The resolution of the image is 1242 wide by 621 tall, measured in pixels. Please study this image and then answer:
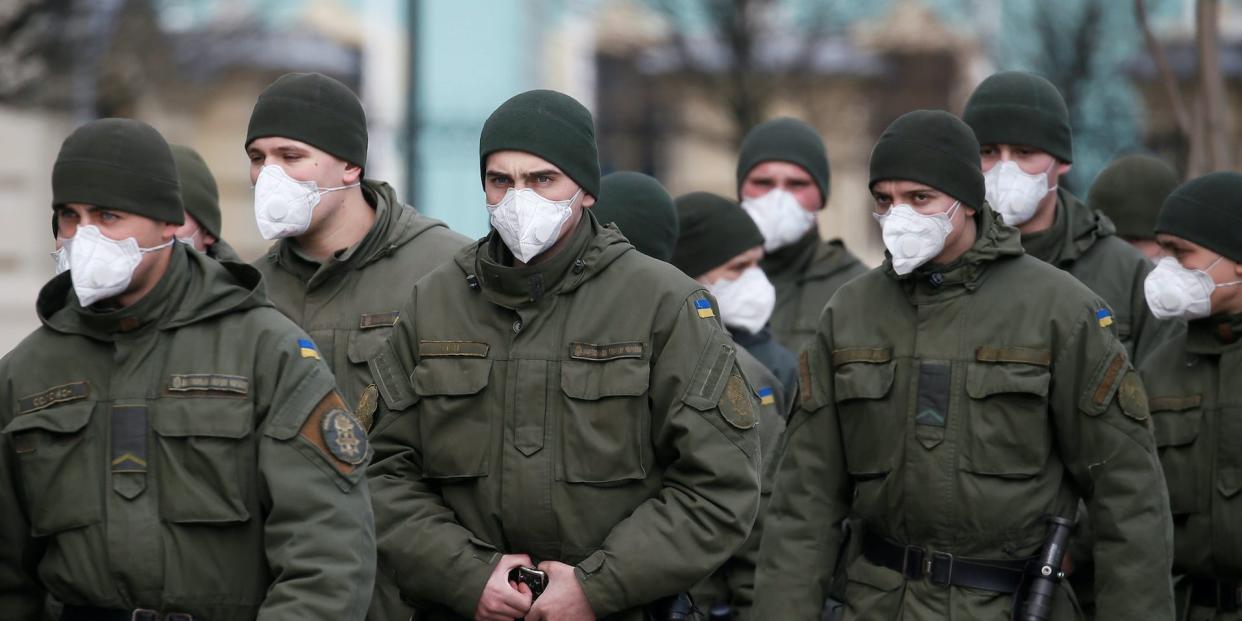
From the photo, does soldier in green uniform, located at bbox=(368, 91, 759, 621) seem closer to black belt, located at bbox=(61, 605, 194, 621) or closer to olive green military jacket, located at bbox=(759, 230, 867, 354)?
black belt, located at bbox=(61, 605, 194, 621)

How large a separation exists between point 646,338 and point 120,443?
1.34 m

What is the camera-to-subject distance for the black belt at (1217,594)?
20.1ft

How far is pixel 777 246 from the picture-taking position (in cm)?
856

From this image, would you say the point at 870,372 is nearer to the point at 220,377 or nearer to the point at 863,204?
the point at 220,377

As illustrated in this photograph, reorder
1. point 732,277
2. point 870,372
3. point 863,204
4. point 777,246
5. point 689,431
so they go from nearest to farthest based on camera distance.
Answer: point 689,431 → point 870,372 → point 732,277 → point 777,246 → point 863,204

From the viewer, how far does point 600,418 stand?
5.06 m

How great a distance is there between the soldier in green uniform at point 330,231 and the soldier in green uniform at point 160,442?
1313 millimetres

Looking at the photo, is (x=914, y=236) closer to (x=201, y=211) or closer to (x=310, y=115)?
(x=310, y=115)

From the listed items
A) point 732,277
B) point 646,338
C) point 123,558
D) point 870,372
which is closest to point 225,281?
point 123,558

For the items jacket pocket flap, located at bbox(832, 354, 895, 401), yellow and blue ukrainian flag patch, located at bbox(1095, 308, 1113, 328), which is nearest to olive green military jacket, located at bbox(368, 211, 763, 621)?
jacket pocket flap, located at bbox(832, 354, 895, 401)

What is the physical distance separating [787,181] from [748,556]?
2.75m

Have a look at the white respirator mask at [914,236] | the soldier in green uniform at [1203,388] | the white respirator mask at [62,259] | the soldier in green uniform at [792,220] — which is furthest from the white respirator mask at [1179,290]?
the white respirator mask at [62,259]

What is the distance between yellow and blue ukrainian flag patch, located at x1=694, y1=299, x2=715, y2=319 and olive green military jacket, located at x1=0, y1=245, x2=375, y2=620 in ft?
3.23

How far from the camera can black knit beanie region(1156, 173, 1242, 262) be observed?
6348 mm
